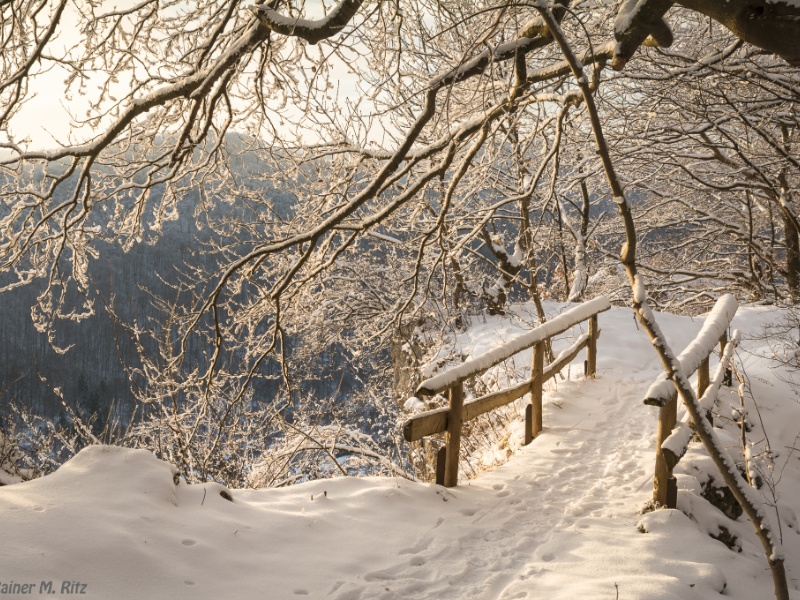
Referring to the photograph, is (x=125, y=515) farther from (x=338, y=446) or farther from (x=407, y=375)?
(x=407, y=375)

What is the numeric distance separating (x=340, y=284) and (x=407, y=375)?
9.92ft

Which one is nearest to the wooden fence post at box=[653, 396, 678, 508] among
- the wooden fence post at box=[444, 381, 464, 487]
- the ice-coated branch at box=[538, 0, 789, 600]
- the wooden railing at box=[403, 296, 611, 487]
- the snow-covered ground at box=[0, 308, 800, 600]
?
the snow-covered ground at box=[0, 308, 800, 600]

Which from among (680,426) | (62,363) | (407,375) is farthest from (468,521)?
(62,363)

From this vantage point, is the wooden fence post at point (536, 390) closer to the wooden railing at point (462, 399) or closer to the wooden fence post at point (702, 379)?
the wooden railing at point (462, 399)

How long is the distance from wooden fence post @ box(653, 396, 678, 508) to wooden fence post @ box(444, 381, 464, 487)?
1.52 metres

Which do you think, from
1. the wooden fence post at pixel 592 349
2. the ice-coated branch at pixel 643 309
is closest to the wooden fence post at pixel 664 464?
A: the ice-coated branch at pixel 643 309

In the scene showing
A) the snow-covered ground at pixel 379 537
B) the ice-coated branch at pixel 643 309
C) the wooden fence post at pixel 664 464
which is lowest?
the snow-covered ground at pixel 379 537

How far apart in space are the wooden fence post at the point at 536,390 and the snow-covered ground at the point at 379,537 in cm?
90

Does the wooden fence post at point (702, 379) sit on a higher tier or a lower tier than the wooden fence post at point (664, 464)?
higher

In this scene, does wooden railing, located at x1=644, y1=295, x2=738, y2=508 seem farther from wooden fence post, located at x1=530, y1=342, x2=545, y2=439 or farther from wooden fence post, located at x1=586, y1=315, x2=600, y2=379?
wooden fence post, located at x1=586, y1=315, x2=600, y2=379

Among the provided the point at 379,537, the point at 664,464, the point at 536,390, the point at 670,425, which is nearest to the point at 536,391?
the point at 536,390

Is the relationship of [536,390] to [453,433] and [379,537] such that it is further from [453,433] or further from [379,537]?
[379,537]

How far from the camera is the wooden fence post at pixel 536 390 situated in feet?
20.7

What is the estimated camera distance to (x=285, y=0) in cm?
430
